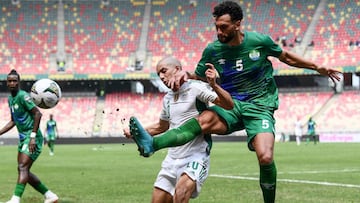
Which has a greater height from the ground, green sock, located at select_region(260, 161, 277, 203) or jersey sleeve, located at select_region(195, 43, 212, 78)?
jersey sleeve, located at select_region(195, 43, 212, 78)

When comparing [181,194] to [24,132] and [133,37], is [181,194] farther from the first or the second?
[133,37]

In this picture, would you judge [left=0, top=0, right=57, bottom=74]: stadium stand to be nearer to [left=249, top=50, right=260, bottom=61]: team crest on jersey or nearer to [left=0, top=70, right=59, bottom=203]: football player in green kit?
[left=0, top=70, right=59, bottom=203]: football player in green kit

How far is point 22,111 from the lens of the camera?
403 inches

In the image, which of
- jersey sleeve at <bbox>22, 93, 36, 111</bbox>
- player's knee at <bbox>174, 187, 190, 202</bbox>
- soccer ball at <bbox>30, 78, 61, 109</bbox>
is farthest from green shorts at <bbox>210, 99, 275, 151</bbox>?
jersey sleeve at <bbox>22, 93, 36, 111</bbox>

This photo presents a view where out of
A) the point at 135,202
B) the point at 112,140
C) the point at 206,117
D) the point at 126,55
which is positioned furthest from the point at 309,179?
the point at 126,55

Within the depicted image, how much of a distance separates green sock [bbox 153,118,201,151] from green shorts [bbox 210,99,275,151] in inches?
34.3

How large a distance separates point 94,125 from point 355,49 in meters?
22.3

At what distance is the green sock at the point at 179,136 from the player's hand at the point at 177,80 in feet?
1.33

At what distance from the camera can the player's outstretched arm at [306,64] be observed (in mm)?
7605

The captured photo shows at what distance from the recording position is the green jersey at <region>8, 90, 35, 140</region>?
10133 mm

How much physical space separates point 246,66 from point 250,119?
631 millimetres

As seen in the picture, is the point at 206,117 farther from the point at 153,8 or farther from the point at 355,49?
the point at 153,8

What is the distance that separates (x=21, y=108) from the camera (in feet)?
33.5

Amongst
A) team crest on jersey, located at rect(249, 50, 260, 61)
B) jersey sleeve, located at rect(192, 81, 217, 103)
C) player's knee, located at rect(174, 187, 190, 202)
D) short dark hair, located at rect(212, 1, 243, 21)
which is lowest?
player's knee, located at rect(174, 187, 190, 202)
